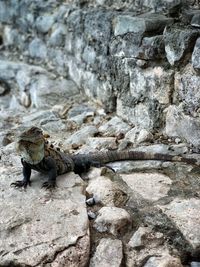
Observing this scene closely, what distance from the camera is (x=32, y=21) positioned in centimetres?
793

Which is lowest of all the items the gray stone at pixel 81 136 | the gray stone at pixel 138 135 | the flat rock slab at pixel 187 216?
the gray stone at pixel 81 136

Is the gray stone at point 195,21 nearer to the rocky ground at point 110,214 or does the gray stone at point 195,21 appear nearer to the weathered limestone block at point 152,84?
the weathered limestone block at point 152,84

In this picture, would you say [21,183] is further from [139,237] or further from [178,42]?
[178,42]

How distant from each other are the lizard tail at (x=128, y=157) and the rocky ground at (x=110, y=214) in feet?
0.20

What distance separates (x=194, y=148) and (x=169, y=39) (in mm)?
1027

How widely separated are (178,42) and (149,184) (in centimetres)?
132

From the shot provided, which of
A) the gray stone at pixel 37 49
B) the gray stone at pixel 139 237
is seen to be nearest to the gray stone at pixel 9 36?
the gray stone at pixel 37 49

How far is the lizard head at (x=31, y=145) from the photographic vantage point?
393 centimetres

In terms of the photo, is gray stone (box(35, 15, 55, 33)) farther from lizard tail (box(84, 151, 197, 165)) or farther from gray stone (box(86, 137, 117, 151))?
lizard tail (box(84, 151, 197, 165))

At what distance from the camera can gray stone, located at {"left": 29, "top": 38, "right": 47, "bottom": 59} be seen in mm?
7769

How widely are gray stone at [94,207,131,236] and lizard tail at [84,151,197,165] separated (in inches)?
39.0

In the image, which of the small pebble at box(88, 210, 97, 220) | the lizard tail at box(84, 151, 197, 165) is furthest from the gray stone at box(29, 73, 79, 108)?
the small pebble at box(88, 210, 97, 220)

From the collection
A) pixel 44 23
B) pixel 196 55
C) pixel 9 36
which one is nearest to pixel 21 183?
pixel 196 55

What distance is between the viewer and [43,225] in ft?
11.2
